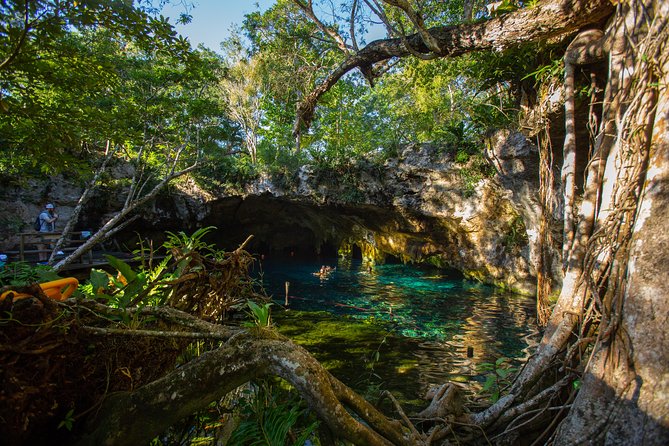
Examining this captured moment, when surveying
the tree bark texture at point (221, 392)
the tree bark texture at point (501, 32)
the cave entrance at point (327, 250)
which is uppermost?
the tree bark texture at point (501, 32)

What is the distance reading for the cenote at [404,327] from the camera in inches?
205

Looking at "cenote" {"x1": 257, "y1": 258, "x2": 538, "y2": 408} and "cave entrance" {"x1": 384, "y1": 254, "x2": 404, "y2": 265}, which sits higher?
"cave entrance" {"x1": 384, "y1": 254, "x2": 404, "y2": 265}

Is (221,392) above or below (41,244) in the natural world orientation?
above

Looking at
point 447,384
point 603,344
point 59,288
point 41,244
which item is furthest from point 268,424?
point 41,244

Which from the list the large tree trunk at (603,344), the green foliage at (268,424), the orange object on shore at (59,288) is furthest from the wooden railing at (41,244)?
the large tree trunk at (603,344)

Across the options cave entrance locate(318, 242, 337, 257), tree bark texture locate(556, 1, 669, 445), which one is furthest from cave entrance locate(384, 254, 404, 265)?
tree bark texture locate(556, 1, 669, 445)

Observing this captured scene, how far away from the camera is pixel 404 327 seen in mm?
7859

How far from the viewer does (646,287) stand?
2.12 meters

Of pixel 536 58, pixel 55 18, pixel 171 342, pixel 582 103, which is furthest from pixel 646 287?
pixel 55 18

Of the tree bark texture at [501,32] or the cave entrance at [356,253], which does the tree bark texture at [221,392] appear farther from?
the cave entrance at [356,253]

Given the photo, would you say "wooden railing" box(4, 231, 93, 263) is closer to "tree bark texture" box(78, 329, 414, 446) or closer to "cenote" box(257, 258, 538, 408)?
"cenote" box(257, 258, 538, 408)

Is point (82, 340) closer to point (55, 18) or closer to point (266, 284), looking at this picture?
A: point (55, 18)

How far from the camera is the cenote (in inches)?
205

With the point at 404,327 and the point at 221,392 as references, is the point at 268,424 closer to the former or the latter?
the point at 221,392
